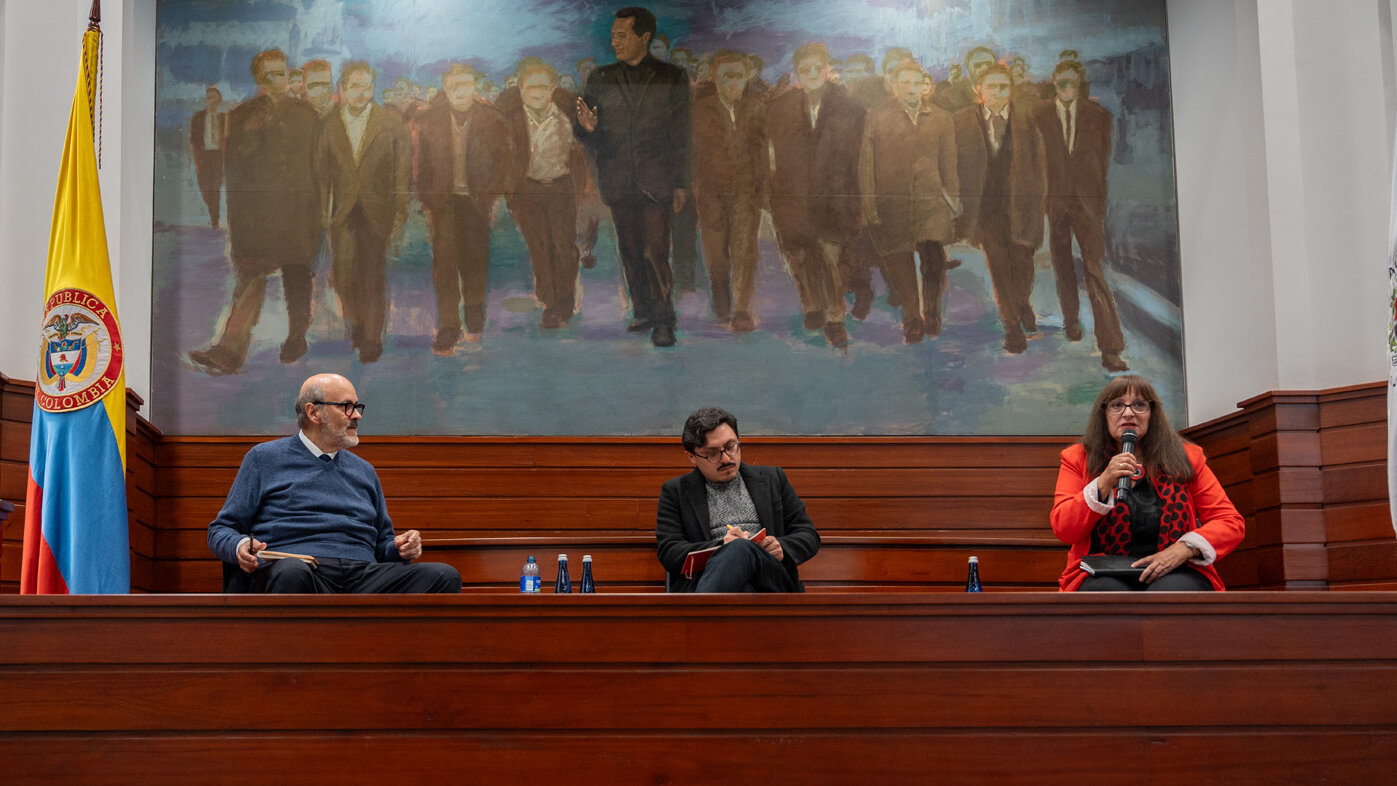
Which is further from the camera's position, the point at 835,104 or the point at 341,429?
the point at 835,104

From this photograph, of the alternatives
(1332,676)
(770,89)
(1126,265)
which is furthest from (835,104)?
(1332,676)

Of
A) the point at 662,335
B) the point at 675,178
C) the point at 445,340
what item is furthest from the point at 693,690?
the point at 675,178

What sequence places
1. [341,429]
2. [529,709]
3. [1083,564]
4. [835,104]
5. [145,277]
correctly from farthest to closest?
[835,104] < [145,277] < [341,429] < [1083,564] < [529,709]

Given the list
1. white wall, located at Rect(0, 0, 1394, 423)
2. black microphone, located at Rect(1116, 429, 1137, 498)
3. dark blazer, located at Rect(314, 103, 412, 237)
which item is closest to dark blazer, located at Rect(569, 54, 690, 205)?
dark blazer, located at Rect(314, 103, 412, 237)

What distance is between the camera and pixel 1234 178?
555 centimetres

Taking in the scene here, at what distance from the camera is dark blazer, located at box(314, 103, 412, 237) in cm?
580

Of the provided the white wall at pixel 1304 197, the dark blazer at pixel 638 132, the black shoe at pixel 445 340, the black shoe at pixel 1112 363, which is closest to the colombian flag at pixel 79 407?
the black shoe at pixel 445 340

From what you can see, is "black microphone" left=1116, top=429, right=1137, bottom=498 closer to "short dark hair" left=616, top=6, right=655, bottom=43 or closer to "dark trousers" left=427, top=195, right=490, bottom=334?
"dark trousers" left=427, top=195, right=490, bottom=334

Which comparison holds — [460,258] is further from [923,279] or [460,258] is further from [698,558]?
[698,558]

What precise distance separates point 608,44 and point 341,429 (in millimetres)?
2749

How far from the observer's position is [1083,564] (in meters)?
3.60

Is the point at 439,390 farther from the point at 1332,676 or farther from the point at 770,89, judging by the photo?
the point at 1332,676

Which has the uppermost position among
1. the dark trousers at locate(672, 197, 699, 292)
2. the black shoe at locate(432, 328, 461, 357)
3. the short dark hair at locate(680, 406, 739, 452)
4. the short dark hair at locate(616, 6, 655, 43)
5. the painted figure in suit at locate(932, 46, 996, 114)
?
the short dark hair at locate(616, 6, 655, 43)

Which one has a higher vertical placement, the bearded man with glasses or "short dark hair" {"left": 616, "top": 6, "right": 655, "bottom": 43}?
"short dark hair" {"left": 616, "top": 6, "right": 655, "bottom": 43}
